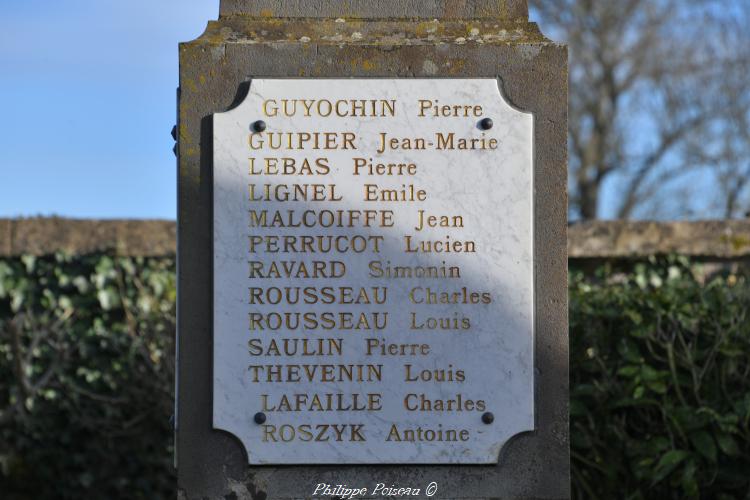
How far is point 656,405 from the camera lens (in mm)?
4656

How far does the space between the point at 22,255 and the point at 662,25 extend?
13.2 meters

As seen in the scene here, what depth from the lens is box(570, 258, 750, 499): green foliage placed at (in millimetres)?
4461

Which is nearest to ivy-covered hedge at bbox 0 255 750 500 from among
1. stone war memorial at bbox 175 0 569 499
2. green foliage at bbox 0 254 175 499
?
green foliage at bbox 0 254 175 499

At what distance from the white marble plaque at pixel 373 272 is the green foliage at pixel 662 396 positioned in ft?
4.09

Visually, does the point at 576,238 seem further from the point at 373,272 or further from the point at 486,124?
the point at 373,272

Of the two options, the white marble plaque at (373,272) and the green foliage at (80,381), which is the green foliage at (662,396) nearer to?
the white marble plaque at (373,272)

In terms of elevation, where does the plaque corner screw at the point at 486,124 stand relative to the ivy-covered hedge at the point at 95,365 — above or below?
above

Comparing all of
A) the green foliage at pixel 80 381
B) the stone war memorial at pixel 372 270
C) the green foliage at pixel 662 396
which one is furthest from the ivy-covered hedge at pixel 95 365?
the stone war memorial at pixel 372 270

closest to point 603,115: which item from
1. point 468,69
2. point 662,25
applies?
point 662,25

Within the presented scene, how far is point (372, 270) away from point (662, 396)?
1.71 meters

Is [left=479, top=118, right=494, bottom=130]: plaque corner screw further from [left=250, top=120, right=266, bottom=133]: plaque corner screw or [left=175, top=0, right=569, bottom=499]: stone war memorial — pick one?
[left=250, top=120, right=266, bottom=133]: plaque corner screw

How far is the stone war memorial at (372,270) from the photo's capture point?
3473mm

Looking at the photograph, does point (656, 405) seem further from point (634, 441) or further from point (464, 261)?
point (464, 261)

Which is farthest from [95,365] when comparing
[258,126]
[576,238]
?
[258,126]
